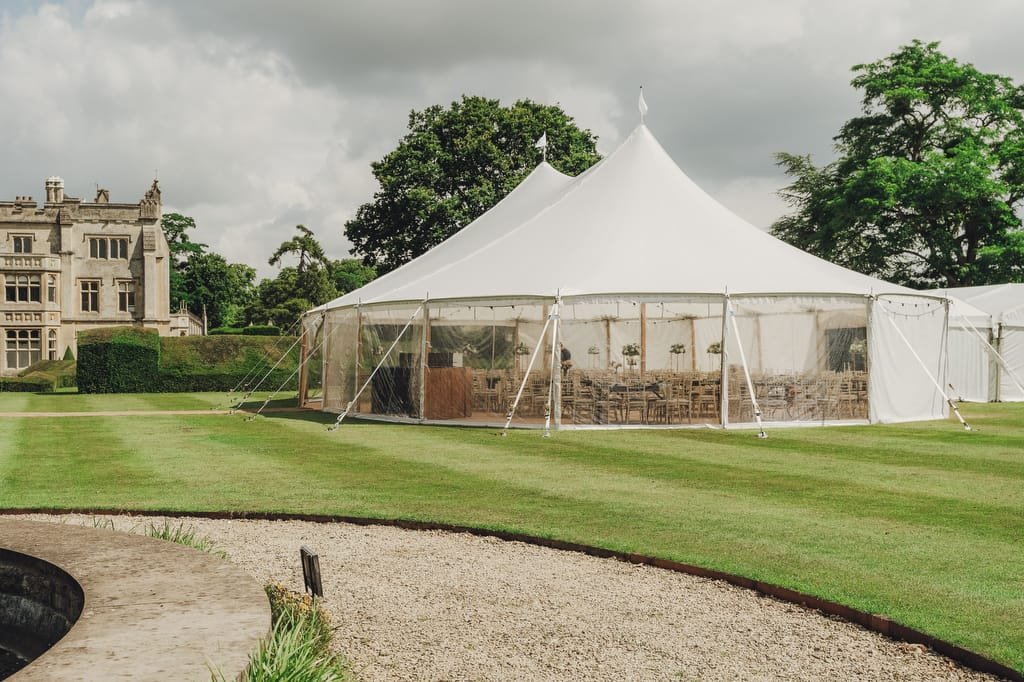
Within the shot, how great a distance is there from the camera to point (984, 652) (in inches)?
164

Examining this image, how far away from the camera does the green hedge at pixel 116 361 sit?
2719cm

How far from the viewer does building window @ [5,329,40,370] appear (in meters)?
43.2

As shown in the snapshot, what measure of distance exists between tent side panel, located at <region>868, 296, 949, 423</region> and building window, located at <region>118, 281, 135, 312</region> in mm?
39576

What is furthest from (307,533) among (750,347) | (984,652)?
(750,347)

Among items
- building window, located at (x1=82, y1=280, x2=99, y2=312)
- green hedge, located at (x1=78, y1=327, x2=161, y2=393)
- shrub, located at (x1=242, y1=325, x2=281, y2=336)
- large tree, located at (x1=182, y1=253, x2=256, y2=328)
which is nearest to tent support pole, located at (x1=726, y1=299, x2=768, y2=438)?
green hedge, located at (x1=78, y1=327, x2=161, y2=393)

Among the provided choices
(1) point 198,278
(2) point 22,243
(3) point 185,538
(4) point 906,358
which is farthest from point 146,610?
(1) point 198,278

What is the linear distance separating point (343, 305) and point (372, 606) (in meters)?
13.1

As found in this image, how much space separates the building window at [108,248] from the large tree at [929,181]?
33.0 m

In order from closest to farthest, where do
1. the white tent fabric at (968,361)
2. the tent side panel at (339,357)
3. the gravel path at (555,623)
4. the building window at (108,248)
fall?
1. the gravel path at (555,623)
2. the tent side panel at (339,357)
3. the white tent fabric at (968,361)
4. the building window at (108,248)

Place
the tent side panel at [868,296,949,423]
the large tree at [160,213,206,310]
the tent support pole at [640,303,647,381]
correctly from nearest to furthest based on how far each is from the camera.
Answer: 1. the tent side panel at [868,296,949,423]
2. the tent support pole at [640,303,647,381]
3. the large tree at [160,213,206,310]

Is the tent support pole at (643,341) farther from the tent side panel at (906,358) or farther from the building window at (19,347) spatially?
the building window at (19,347)

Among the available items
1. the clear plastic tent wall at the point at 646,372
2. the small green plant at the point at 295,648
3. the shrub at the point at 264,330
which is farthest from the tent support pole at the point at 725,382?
the shrub at the point at 264,330

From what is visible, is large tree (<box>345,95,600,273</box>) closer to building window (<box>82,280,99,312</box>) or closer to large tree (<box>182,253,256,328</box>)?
building window (<box>82,280,99,312</box>)

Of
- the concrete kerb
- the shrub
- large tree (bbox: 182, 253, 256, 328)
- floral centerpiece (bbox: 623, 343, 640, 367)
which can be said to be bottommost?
the concrete kerb
